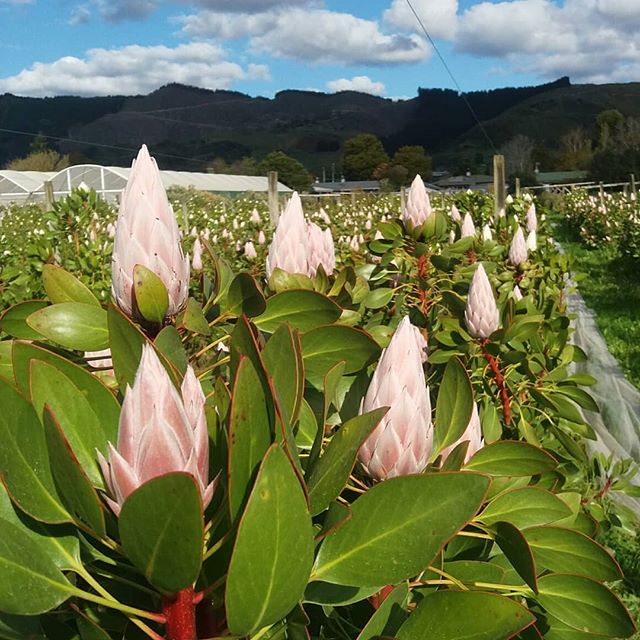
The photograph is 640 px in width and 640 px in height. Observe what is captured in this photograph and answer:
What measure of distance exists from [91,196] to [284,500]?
4.92 m

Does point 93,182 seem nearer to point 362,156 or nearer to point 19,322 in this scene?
point 19,322

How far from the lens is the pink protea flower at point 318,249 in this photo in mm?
1499

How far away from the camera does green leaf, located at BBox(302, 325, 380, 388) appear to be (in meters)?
0.88

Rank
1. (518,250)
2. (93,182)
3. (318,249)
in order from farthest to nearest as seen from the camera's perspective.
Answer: (93,182)
(518,250)
(318,249)

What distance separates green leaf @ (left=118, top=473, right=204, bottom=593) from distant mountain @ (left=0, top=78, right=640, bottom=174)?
73106 mm

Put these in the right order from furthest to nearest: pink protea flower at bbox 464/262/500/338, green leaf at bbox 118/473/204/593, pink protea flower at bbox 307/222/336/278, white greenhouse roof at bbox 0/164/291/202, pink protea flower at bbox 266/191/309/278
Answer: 1. white greenhouse roof at bbox 0/164/291/202
2. pink protea flower at bbox 464/262/500/338
3. pink protea flower at bbox 307/222/336/278
4. pink protea flower at bbox 266/191/309/278
5. green leaf at bbox 118/473/204/593

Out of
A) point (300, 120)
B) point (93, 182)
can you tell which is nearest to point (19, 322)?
point (93, 182)

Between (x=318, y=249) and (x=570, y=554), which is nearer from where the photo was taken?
(x=570, y=554)

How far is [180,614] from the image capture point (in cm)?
58

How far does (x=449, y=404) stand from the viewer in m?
0.89

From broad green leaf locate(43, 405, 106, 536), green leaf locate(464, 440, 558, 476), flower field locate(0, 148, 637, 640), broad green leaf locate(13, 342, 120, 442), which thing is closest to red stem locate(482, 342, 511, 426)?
flower field locate(0, 148, 637, 640)

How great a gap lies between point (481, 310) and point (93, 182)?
22.6 m

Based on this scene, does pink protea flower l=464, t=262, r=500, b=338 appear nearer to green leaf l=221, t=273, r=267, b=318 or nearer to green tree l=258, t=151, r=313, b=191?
green leaf l=221, t=273, r=267, b=318

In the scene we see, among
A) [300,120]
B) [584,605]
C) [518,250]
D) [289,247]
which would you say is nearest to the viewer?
[584,605]
